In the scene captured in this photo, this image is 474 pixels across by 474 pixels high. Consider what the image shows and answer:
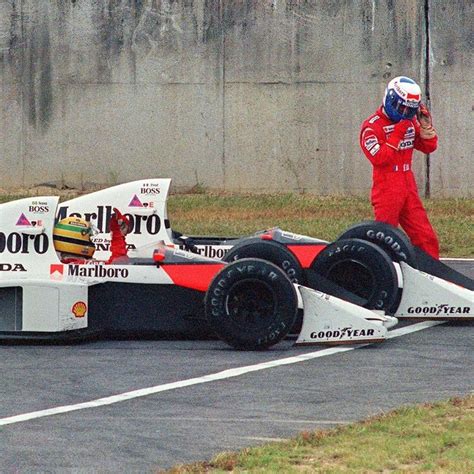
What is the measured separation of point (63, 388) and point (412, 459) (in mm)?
2535

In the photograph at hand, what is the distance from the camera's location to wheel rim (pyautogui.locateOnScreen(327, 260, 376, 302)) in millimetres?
9992

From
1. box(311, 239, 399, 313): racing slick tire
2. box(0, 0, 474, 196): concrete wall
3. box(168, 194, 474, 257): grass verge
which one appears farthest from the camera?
box(0, 0, 474, 196): concrete wall

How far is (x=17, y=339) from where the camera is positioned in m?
9.48

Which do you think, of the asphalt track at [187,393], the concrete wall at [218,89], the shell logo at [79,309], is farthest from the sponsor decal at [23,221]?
the concrete wall at [218,89]

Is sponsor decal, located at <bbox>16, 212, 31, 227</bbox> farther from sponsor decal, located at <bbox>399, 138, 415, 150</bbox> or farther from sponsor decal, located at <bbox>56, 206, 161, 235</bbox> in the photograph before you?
sponsor decal, located at <bbox>399, 138, 415, 150</bbox>

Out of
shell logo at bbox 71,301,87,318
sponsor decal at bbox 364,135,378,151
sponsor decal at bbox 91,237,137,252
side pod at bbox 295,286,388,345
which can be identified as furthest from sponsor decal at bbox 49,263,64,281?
sponsor decal at bbox 364,135,378,151

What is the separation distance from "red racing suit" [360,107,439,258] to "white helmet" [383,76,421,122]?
0.08m

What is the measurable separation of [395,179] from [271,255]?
1.95 meters

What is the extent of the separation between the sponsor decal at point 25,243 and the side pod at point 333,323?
73.3 inches

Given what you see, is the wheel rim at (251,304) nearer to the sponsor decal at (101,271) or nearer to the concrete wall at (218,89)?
the sponsor decal at (101,271)

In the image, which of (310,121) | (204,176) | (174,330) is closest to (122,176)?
(204,176)

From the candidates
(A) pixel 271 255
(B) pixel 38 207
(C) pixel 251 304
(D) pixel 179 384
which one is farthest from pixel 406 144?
(D) pixel 179 384

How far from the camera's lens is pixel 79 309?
9.45 meters

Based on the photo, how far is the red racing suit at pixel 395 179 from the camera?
38.0 feet
